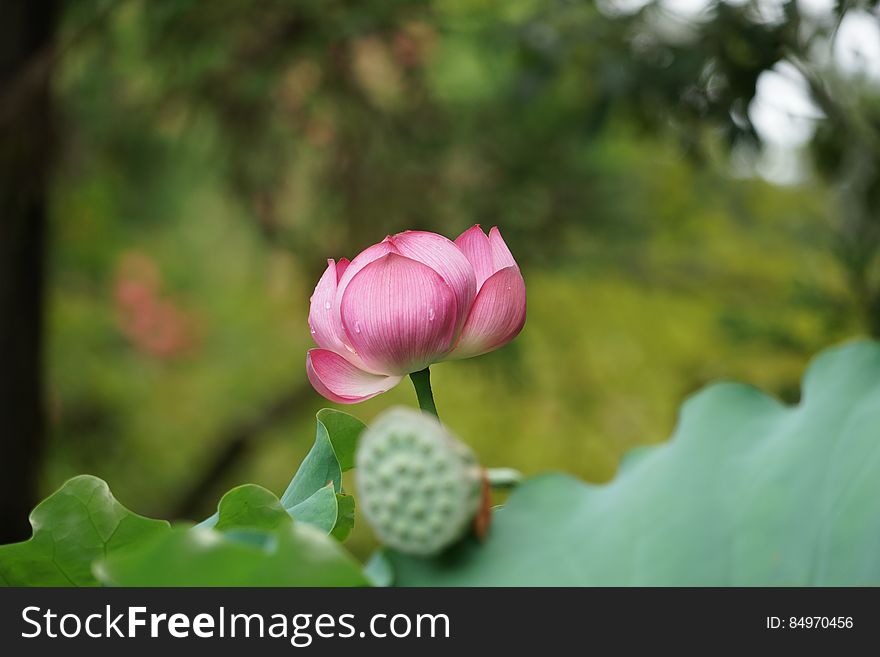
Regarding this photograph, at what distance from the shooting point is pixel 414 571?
277mm

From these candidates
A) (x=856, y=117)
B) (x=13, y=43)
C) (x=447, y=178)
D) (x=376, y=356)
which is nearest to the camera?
(x=376, y=356)

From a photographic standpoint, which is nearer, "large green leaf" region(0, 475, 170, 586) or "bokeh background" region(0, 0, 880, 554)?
"large green leaf" region(0, 475, 170, 586)

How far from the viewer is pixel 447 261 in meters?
0.35

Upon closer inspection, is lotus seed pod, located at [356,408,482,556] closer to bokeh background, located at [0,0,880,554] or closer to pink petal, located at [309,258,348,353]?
pink petal, located at [309,258,348,353]

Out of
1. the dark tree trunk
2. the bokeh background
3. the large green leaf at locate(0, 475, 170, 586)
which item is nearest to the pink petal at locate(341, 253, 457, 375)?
the large green leaf at locate(0, 475, 170, 586)

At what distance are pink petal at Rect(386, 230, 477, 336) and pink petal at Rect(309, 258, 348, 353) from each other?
0.03 m

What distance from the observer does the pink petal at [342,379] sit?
37 centimetres

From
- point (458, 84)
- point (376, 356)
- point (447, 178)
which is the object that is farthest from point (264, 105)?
point (376, 356)

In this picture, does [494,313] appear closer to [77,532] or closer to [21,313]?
[77,532]

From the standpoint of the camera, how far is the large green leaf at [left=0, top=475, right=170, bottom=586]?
38 centimetres

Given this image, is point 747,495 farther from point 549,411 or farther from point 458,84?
point 458,84

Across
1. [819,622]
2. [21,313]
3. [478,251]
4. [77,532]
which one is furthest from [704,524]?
[21,313]

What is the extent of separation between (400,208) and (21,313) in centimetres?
89

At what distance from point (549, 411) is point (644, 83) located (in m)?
1.53
